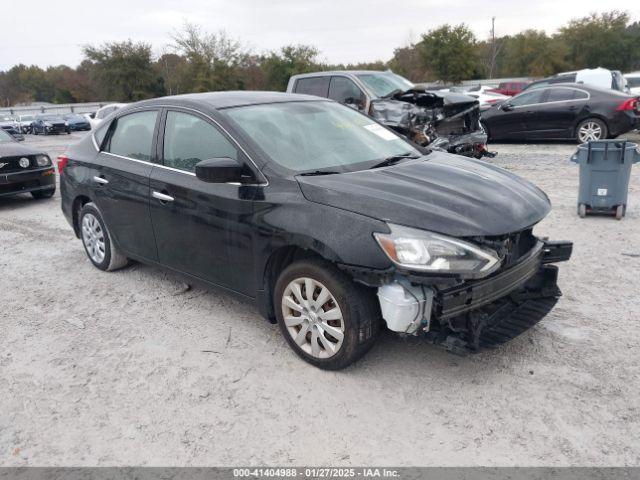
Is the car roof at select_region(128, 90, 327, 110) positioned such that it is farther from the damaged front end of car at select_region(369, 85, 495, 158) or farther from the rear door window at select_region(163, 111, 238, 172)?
the damaged front end of car at select_region(369, 85, 495, 158)

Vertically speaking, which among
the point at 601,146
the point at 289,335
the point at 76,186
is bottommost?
the point at 289,335

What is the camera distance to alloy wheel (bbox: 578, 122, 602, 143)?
468 inches

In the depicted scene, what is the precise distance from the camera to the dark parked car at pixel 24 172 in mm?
8711

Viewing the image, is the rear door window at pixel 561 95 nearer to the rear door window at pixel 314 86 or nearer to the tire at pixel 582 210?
the rear door window at pixel 314 86

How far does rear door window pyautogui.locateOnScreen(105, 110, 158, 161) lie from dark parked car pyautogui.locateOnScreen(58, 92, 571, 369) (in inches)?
0.8

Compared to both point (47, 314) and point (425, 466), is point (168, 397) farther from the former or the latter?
point (47, 314)

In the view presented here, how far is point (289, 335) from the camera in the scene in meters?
3.52

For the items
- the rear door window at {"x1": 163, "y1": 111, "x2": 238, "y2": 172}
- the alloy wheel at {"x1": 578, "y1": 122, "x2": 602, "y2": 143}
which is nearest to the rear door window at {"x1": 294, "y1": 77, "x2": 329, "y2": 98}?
the alloy wheel at {"x1": 578, "y1": 122, "x2": 602, "y2": 143}

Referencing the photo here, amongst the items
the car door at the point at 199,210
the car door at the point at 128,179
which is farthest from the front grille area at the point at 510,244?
the car door at the point at 128,179

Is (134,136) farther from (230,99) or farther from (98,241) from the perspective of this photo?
(98,241)

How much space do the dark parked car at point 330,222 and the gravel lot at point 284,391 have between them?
286mm

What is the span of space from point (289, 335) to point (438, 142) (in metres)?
5.96

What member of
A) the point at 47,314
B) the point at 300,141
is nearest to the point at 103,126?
the point at 47,314

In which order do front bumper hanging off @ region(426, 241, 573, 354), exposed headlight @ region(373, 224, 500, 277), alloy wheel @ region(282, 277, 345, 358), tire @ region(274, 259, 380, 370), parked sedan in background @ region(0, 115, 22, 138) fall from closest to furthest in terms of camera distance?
exposed headlight @ region(373, 224, 500, 277), front bumper hanging off @ region(426, 241, 573, 354), tire @ region(274, 259, 380, 370), alloy wheel @ region(282, 277, 345, 358), parked sedan in background @ region(0, 115, 22, 138)
